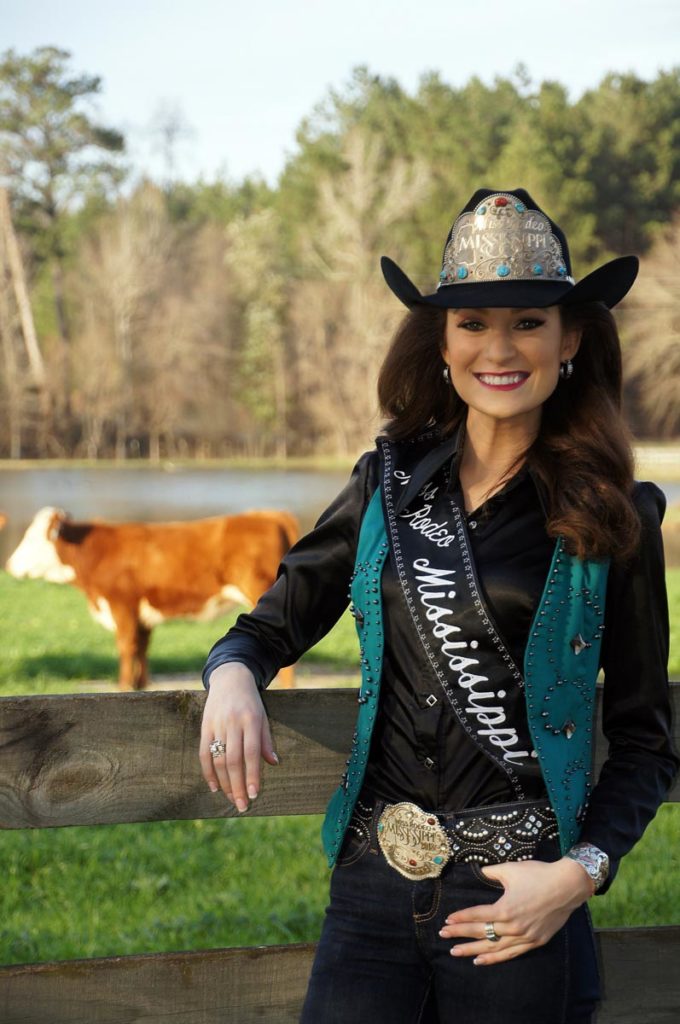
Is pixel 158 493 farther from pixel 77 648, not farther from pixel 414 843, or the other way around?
pixel 414 843

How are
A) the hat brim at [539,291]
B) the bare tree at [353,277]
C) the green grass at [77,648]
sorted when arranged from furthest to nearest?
the bare tree at [353,277]
the green grass at [77,648]
the hat brim at [539,291]

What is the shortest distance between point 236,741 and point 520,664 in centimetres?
44

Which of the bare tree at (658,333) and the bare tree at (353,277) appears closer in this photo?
the bare tree at (658,333)

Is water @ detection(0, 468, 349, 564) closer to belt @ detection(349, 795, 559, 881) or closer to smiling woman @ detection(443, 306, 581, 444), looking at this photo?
smiling woman @ detection(443, 306, 581, 444)

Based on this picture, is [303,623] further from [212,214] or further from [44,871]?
[212,214]

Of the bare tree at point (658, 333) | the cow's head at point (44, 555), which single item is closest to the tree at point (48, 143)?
the bare tree at point (658, 333)

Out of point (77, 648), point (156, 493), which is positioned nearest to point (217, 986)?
point (77, 648)

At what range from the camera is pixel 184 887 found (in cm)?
483

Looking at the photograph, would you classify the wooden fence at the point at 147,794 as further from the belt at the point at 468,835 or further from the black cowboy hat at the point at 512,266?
the black cowboy hat at the point at 512,266

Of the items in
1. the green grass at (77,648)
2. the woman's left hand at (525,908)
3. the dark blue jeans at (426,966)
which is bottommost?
the green grass at (77,648)

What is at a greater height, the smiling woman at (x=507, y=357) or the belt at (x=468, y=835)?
the smiling woman at (x=507, y=357)

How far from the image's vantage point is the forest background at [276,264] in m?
49.6

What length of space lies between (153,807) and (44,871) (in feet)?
9.58

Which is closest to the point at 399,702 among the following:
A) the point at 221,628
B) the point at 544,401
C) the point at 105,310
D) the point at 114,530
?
the point at 544,401
